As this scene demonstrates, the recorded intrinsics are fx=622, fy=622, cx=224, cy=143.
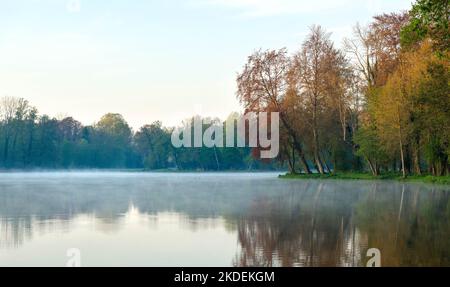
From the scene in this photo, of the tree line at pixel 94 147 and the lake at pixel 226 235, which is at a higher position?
the tree line at pixel 94 147

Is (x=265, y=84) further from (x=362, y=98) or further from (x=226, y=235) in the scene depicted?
(x=226, y=235)

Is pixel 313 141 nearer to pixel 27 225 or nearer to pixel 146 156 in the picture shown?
pixel 27 225

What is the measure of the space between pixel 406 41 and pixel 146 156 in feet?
380

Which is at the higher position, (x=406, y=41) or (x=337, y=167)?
(x=406, y=41)

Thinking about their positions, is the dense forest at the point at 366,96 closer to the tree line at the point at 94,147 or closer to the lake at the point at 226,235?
the lake at the point at 226,235

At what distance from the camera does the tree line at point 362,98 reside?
4425cm

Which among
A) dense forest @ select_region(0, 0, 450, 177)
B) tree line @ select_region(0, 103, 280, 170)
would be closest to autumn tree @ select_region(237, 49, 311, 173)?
dense forest @ select_region(0, 0, 450, 177)

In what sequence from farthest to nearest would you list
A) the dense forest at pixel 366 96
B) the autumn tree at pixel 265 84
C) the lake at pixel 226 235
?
1. the autumn tree at pixel 265 84
2. the dense forest at pixel 366 96
3. the lake at pixel 226 235

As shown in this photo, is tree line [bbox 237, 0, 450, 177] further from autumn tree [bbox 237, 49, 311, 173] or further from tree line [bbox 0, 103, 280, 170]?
tree line [bbox 0, 103, 280, 170]

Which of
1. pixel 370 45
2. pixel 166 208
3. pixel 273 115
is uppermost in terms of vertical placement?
pixel 370 45

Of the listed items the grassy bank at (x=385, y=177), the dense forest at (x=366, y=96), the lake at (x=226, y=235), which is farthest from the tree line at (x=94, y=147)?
the lake at (x=226, y=235)
